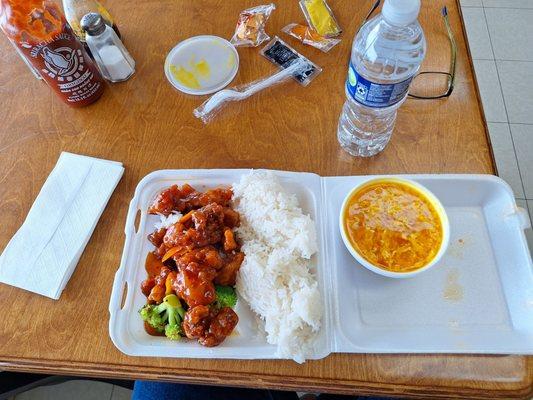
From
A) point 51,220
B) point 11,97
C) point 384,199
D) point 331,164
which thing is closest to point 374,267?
point 384,199

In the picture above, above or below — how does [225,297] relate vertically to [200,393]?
above

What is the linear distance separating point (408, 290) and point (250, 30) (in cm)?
92

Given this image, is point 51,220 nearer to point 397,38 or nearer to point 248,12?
point 248,12

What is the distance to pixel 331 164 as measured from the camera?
1.11 m

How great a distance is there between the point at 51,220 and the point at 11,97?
0.51 metres

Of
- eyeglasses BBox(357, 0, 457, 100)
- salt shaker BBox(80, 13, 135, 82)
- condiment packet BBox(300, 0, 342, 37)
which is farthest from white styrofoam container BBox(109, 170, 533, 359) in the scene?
condiment packet BBox(300, 0, 342, 37)

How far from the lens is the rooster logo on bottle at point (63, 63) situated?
1050 mm

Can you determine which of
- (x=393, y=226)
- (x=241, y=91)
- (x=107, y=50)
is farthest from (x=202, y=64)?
(x=393, y=226)

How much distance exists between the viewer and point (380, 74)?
106 centimetres

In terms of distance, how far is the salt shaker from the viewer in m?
1.13

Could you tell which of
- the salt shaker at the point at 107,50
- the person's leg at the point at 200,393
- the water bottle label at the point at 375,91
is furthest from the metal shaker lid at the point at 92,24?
the person's leg at the point at 200,393

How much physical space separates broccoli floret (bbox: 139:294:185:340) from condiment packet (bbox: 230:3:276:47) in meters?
0.84

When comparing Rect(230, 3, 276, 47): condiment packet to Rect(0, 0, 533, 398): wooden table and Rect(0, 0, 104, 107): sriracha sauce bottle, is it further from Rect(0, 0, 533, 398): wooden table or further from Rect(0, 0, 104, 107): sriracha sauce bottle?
Rect(0, 0, 104, 107): sriracha sauce bottle

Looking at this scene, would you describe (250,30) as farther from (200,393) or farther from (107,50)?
(200,393)
